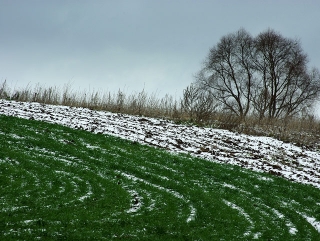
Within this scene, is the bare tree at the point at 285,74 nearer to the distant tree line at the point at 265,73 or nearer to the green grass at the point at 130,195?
the distant tree line at the point at 265,73

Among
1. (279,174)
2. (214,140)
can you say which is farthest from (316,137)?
(279,174)

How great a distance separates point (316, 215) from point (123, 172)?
18.2 ft

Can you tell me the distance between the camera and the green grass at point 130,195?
6453 millimetres

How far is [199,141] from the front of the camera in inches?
748

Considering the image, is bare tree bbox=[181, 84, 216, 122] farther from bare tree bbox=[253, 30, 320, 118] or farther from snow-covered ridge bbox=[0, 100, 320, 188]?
bare tree bbox=[253, 30, 320, 118]

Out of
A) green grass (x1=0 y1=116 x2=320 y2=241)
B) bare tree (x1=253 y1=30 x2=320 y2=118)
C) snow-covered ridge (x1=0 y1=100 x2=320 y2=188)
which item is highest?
bare tree (x1=253 y1=30 x2=320 y2=118)

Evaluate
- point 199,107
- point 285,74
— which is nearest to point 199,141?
point 199,107

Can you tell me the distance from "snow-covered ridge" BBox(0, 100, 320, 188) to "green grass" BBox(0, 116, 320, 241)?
1.86 m

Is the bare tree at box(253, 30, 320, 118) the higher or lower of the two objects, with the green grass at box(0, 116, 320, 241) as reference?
higher

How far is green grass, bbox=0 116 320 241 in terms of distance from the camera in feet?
21.2

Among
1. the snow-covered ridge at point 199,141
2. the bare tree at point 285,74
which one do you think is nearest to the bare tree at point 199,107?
the snow-covered ridge at point 199,141

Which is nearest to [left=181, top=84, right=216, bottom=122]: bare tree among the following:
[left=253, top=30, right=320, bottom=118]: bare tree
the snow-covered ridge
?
the snow-covered ridge

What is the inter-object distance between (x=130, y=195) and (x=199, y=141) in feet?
34.7

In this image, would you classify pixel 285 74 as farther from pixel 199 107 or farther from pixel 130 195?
pixel 130 195
